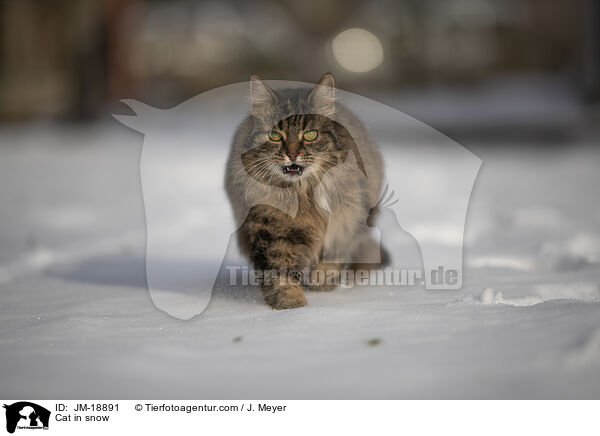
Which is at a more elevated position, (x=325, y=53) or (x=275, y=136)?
(x=325, y=53)

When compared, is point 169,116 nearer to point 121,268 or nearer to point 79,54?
point 121,268

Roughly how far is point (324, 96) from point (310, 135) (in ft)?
0.54

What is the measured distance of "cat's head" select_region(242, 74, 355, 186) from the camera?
2.36 metres

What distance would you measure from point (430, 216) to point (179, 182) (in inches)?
103

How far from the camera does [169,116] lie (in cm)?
259

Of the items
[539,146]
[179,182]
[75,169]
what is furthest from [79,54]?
[539,146]

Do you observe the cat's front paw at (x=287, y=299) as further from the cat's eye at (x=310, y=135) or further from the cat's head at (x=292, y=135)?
the cat's eye at (x=310, y=135)

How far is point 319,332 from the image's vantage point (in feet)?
6.98

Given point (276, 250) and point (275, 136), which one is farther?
point (276, 250)
